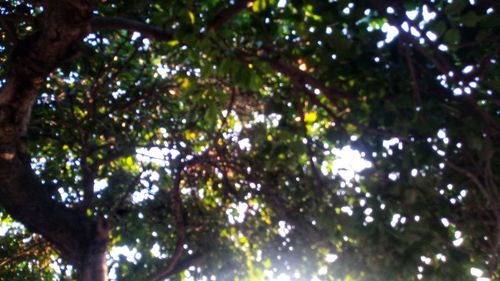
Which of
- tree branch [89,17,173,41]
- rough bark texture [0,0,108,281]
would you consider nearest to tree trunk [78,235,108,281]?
rough bark texture [0,0,108,281]

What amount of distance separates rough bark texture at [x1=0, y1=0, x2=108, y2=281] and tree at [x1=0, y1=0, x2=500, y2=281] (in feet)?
Answer: 0.04

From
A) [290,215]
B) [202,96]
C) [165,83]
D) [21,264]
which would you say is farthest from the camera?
[21,264]

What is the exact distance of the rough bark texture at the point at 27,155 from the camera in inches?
156

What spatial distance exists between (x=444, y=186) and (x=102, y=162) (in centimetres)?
313

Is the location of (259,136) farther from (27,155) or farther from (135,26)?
(27,155)

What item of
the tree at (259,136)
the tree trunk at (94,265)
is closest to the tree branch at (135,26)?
the tree at (259,136)

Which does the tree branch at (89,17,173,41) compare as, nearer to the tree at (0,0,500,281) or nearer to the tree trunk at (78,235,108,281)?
the tree at (0,0,500,281)

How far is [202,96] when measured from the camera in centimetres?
395

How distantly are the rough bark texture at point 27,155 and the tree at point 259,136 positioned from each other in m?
0.01

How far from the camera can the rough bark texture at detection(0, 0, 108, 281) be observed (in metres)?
3.96

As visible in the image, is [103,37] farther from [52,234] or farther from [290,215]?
[290,215]

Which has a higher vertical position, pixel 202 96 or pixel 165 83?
pixel 165 83

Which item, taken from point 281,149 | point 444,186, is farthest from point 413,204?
point 281,149

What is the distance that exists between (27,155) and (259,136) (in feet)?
6.03
